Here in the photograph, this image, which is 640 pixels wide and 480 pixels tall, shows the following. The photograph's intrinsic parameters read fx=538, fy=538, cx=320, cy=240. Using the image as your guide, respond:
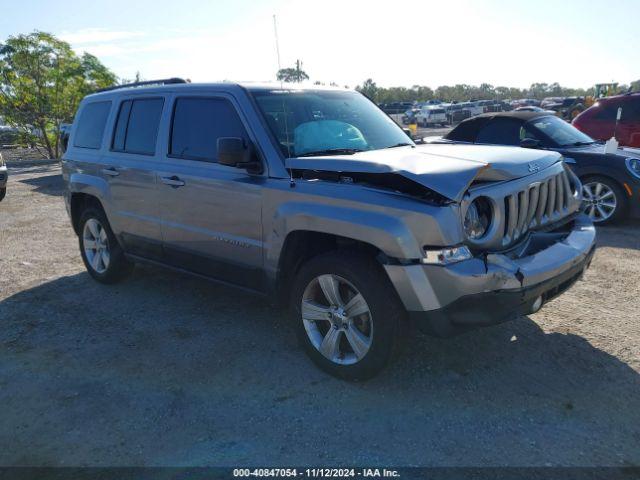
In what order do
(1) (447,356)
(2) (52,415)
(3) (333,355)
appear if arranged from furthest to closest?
(1) (447,356) → (3) (333,355) → (2) (52,415)

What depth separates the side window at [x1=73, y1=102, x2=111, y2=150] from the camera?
542cm

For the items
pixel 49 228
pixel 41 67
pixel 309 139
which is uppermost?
pixel 41 67

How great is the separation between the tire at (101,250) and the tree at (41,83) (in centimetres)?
1601

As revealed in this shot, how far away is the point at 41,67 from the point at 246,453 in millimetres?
20117

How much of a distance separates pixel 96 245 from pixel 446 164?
4.08 m

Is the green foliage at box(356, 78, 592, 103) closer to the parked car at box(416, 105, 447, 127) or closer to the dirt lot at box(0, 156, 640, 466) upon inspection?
the parked car at box(416, 105, 447, 127)

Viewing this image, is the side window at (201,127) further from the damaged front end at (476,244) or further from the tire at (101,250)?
the tire at (101,250)

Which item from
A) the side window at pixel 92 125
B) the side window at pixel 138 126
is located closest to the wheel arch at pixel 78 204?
the side window at pixel 92 125

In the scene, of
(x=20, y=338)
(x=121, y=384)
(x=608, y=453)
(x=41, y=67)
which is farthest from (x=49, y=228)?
(x=41, y=67)

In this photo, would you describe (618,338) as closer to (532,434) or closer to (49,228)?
(532,434)

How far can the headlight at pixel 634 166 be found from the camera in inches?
281

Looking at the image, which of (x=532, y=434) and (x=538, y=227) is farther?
(x=538, y=227)

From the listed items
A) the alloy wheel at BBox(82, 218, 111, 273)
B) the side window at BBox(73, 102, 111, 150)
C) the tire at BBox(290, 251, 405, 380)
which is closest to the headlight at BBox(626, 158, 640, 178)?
the tire at BBox(290, 251, 405, 380)

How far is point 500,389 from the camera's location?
339 centimetres
